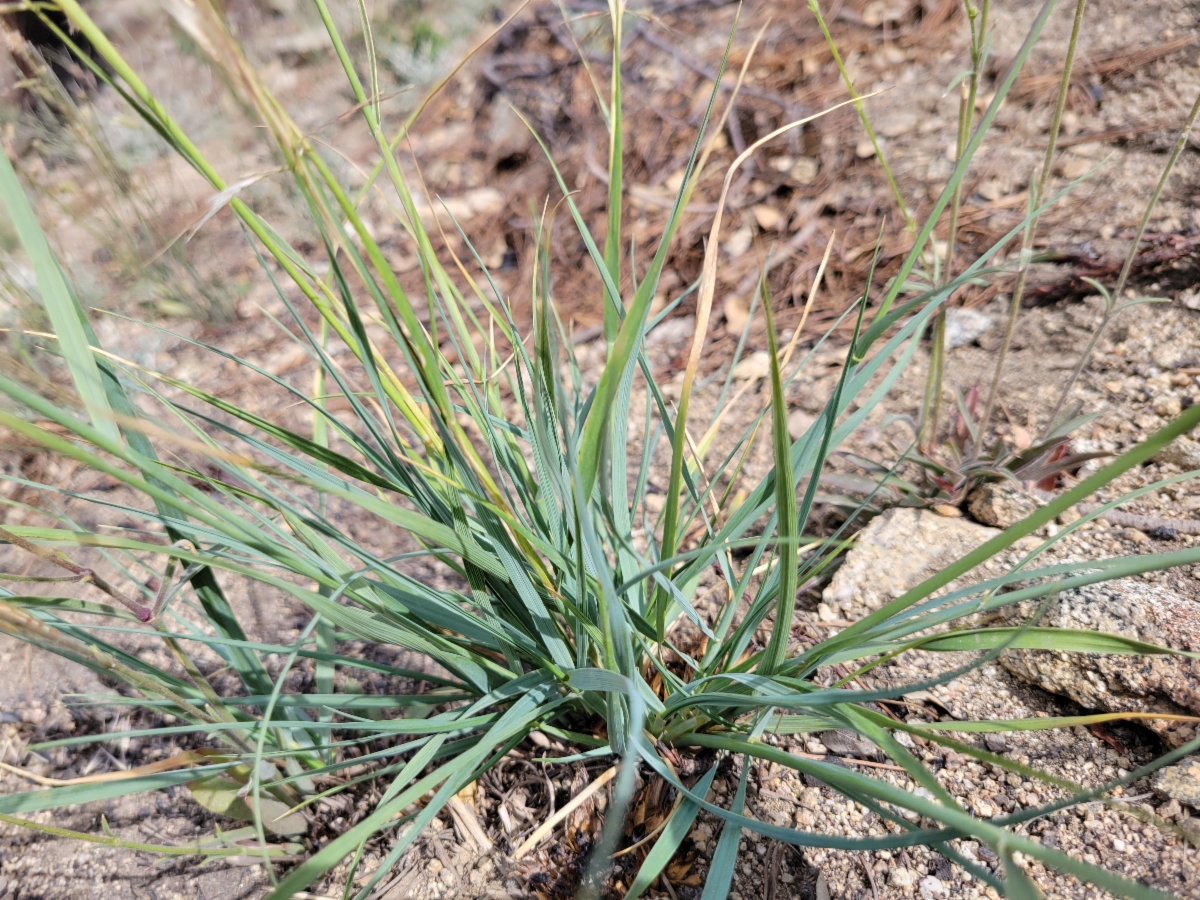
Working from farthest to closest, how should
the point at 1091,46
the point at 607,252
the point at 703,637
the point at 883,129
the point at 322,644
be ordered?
the point at 883,129 < the point at 1091,46 < the point at 703,637 < the point at 322,644 < the point at 607,252

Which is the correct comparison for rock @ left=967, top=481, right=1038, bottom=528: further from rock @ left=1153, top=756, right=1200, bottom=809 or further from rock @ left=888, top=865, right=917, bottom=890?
rock @ left=888, top=865, right=917, bottom=890

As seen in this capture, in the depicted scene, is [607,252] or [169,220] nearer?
[607,252]

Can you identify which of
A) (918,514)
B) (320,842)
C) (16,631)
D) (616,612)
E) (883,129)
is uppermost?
(16,631)

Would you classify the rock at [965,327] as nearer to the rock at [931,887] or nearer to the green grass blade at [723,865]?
the rock at [931,887]

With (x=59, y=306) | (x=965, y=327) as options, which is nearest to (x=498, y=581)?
(x=59, y=306)

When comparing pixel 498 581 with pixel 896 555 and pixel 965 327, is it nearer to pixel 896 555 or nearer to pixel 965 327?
pixel 896 555

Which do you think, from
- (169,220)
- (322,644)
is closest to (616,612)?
(322,644)

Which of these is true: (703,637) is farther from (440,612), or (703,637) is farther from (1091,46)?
(1091,46)

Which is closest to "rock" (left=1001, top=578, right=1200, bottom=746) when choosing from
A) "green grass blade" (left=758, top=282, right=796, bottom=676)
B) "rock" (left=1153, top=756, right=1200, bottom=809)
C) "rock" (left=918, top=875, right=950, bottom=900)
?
"rock" (left=1153, top=756, right=1200, bottom=809)
